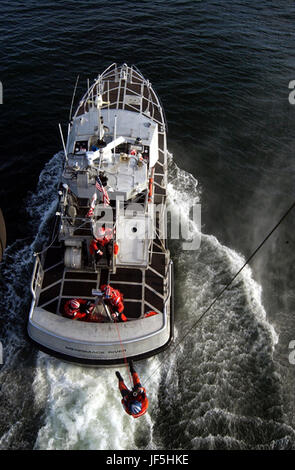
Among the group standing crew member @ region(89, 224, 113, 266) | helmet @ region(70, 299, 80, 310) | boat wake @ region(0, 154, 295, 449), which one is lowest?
boat wake @ region(0, 154, 295, 449)

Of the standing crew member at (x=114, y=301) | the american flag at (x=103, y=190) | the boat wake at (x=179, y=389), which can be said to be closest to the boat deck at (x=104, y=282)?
the standing crew member at (x=114, y=301)

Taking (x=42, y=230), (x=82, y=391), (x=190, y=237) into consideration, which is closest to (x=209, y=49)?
(x=190, y=237)

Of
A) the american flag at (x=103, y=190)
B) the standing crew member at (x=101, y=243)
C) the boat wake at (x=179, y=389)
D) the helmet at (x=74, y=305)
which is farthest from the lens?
the american flag at (x=103, y=190)

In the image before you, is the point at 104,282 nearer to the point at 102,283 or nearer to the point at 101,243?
the point at 102,283

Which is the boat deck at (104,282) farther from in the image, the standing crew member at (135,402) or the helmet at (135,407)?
the helmet at (135,407)

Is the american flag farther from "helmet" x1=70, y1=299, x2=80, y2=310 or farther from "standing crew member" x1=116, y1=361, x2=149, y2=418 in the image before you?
"standing crew member" x1=116, y1=361, x2=149, y2=418

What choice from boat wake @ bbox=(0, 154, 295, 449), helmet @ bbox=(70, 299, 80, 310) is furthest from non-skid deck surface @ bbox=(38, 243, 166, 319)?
boat wake @ bbox=(0, 154, 295, 449)

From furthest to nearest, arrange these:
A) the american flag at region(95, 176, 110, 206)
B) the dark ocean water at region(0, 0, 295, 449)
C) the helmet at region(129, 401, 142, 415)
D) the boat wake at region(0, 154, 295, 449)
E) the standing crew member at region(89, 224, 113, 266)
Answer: the american flag at region(95, 176, 110, 206) < the standing crew member at region(89, 224, 113, 266) < the dark ocean water at region(0, 0, 295, 449) < the boat wake at region(0, 154, 295, 449) < the helmet at region(129, 401, 142, 415)
